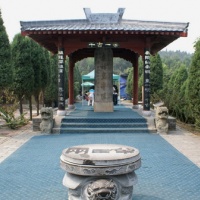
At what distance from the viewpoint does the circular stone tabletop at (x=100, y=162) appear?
427cm

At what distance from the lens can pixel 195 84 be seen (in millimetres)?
11352

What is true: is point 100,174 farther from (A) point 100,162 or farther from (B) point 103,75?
(B) point 103,75

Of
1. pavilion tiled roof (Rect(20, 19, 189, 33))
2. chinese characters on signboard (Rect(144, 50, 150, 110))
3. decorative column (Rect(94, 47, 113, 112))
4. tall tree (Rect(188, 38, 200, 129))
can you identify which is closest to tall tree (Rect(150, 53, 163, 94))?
decorative column (Rect(94, 47, 113, 112))

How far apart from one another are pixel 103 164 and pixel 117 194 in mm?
488

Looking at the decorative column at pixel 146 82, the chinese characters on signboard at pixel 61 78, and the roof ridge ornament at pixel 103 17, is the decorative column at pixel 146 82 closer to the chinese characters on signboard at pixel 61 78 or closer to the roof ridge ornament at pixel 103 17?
the roof ridge ornament at pixel 103 17

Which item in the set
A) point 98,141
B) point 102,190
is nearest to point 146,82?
point 98,141

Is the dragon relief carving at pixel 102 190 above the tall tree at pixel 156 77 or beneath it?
beneath

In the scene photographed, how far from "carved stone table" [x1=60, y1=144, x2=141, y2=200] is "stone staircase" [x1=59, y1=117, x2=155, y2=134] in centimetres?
692

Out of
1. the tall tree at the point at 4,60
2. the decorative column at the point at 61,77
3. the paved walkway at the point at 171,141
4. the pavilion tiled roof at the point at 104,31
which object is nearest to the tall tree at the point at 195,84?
the paved walkway at the point at 171,141

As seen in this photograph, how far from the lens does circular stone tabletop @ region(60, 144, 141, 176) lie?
427 centimetres

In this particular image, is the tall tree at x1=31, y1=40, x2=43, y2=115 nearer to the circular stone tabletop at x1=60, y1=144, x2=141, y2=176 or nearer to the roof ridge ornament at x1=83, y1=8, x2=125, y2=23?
the roof ridge ornament at x1=83, y1=8, x2=125, y2=23

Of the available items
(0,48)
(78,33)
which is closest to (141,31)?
(78,33)

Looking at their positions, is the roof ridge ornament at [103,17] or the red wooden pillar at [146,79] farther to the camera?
the roof ridge ornament at [103,17]

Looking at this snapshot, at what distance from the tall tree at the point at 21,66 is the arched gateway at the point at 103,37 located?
3.50 ft
